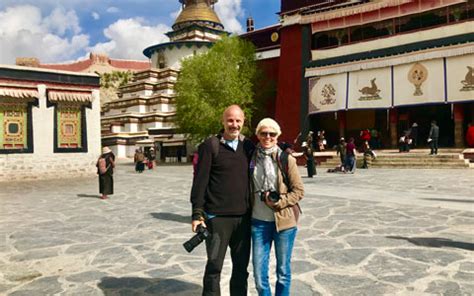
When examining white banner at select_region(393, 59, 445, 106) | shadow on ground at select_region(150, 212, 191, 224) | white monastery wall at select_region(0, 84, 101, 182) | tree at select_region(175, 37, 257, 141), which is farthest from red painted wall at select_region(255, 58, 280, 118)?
shadow on ground at select_region(150, 212, 191, 224)

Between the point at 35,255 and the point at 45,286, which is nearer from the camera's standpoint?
the point at 45,286

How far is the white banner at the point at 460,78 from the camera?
18453mm

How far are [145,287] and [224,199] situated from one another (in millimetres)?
1603

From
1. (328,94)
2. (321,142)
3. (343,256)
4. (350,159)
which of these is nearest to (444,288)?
(343,256)

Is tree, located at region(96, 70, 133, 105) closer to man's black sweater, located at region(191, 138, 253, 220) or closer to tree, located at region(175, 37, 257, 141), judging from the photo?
tree, located at region(175, 37, 257, 141)

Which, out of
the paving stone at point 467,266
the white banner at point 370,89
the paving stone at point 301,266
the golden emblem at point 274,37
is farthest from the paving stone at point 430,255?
the golden emblem at point 274,37

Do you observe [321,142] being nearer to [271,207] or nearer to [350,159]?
[350,159]

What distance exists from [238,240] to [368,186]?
364 inches

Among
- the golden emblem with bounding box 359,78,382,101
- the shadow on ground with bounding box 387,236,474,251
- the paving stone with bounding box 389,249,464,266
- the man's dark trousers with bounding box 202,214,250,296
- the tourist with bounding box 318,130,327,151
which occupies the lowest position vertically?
the paving stone with bounding box 389,249,464,266

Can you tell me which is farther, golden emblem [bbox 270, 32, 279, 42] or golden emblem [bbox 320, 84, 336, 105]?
golden emblem [bbox 270, 32, 279, 42]

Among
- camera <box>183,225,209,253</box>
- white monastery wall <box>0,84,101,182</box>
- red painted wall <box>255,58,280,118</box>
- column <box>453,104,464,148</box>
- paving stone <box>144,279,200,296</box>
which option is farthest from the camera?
red painted wall <box>255,58,280,118</box>

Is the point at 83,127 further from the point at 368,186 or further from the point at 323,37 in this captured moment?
the point at 323,37

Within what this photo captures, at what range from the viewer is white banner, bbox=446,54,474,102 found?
18.5 m

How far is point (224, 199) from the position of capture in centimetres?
293
